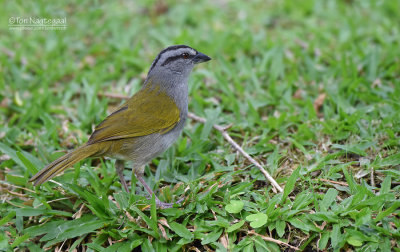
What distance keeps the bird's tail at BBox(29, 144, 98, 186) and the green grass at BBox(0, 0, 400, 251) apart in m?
0.36

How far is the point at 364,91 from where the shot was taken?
212 inches

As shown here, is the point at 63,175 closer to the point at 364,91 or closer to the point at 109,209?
the point at 109,209

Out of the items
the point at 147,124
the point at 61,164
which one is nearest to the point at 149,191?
the point at 147,124

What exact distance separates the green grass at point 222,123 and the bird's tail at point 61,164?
0.36 m

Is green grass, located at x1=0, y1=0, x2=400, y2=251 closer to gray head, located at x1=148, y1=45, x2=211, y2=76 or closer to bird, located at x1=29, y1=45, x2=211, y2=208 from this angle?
bird, located at x1=29, y1=45, x2=211, y2=208

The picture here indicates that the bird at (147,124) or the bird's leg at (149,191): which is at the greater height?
the bird at (147,124)

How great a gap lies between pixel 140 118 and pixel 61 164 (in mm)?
979

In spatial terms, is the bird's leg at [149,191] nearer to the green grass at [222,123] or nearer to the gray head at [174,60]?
the green grass at [222,123]

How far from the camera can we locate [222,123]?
17.2ft

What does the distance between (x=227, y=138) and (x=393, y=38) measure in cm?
359

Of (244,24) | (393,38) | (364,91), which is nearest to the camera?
(364,91)

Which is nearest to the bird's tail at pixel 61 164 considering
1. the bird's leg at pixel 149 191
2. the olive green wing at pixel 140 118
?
the olive green wing at pixel 140 118

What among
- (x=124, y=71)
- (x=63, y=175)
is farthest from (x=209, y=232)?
(x=124, y=71)

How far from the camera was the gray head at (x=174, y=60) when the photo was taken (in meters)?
4.75
